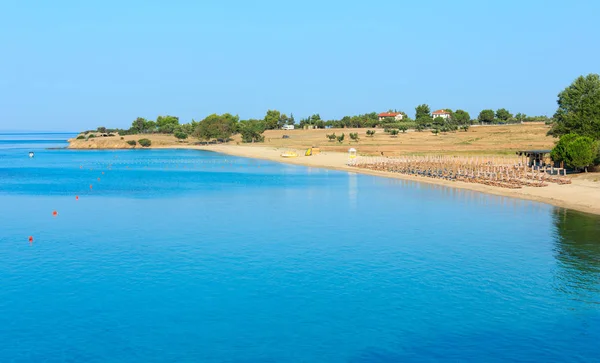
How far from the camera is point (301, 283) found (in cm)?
2752

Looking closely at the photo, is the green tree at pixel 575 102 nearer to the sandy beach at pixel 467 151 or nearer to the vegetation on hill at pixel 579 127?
the vegetation on hill at pixel 579 127

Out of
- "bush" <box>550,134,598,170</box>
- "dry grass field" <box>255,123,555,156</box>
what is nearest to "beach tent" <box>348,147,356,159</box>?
"dry grass field" <box>255,123,555,156</box>

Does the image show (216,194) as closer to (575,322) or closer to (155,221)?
(155,221)

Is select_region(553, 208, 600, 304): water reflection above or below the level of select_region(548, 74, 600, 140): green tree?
below

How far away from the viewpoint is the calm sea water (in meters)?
20.1

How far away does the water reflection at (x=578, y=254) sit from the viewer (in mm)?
26141

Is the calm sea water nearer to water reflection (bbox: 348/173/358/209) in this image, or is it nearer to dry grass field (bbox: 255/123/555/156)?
water reflection (bbox: 348/173/358/209)

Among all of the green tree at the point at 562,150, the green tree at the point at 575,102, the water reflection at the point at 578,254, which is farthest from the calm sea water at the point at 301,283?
the green tree at the point at 575,102

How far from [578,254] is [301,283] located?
16.6 metres

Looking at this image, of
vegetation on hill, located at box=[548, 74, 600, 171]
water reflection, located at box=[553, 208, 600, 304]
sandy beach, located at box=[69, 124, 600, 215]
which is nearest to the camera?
water reflection, located at box=[553, 208, 600, 304]

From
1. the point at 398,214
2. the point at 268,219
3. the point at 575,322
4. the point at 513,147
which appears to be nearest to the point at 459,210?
the point at 398,214

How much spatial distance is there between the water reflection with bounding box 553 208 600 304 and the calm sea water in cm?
13

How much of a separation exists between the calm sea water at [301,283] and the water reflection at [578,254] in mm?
134

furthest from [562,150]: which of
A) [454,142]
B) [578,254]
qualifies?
[454,142]
